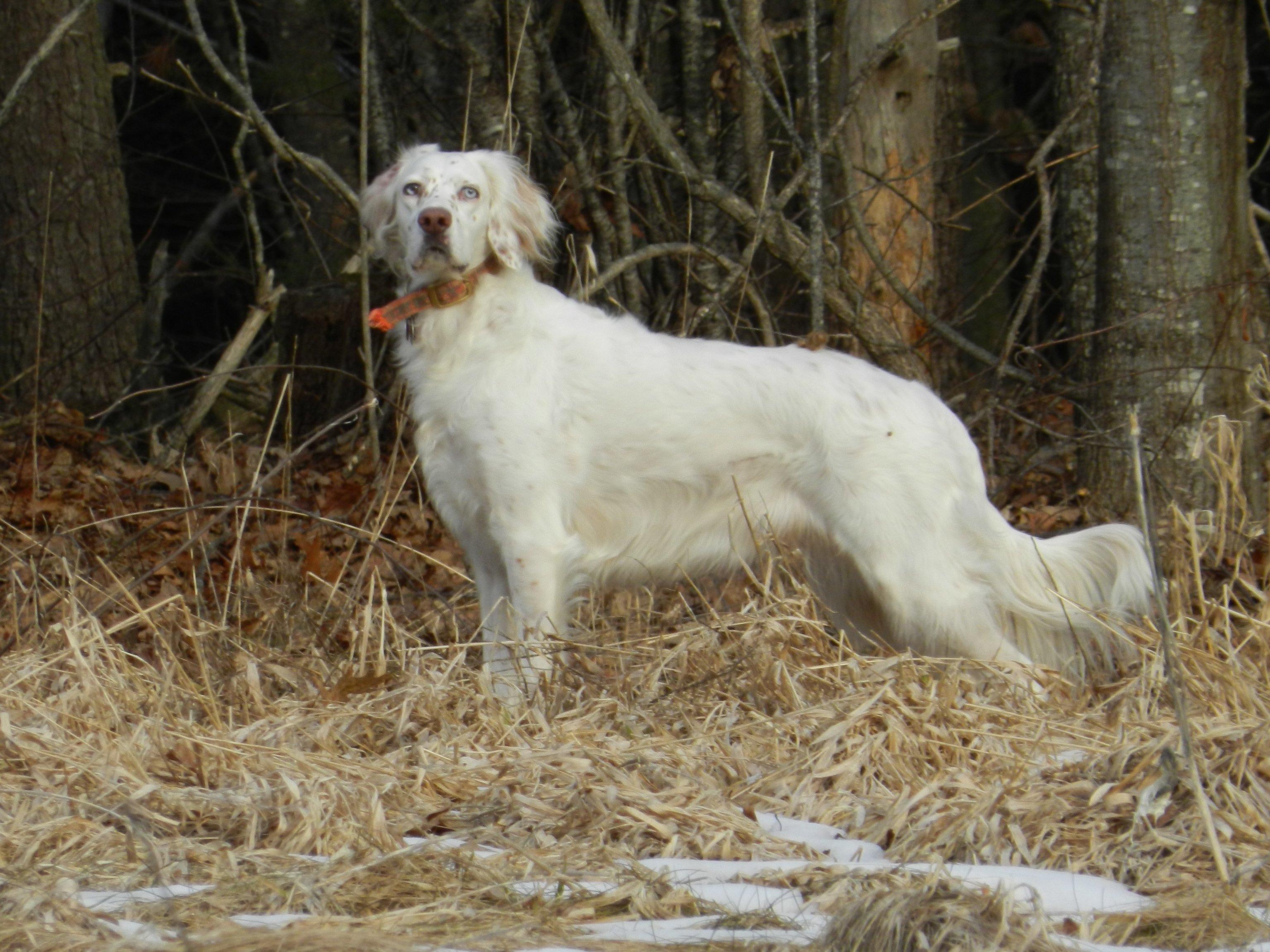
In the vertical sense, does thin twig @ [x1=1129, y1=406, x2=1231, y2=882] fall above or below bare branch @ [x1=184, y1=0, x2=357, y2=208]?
below

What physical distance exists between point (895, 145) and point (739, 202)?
101 centimetres

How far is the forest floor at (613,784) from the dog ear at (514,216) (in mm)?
784

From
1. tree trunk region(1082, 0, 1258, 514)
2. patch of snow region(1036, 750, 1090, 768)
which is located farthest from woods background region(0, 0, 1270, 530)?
patch of snow region(1036, 750, 1090, 768)

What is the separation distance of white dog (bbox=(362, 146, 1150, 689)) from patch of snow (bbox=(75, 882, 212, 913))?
4.56ft

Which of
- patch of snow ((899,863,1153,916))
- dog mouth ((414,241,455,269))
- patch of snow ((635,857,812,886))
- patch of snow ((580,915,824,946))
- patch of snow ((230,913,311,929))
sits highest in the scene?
dog mouth ((414,241,455,269))

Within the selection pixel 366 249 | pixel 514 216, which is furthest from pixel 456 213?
pixel 366 249

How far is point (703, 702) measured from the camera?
→ 3098 millimetres

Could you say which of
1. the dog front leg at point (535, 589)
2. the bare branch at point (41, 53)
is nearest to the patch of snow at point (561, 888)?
the dog front leg at point (535, 589)

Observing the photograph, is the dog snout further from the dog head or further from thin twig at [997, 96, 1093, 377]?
thin twig at [997, 96, 1093, 377]

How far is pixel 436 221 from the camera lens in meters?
3.67

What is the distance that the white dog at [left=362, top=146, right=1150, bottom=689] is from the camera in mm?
3576

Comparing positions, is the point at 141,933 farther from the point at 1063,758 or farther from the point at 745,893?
the point at 1063,758

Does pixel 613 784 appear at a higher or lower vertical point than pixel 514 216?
lower

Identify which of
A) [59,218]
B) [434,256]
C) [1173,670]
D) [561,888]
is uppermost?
[59,218]
